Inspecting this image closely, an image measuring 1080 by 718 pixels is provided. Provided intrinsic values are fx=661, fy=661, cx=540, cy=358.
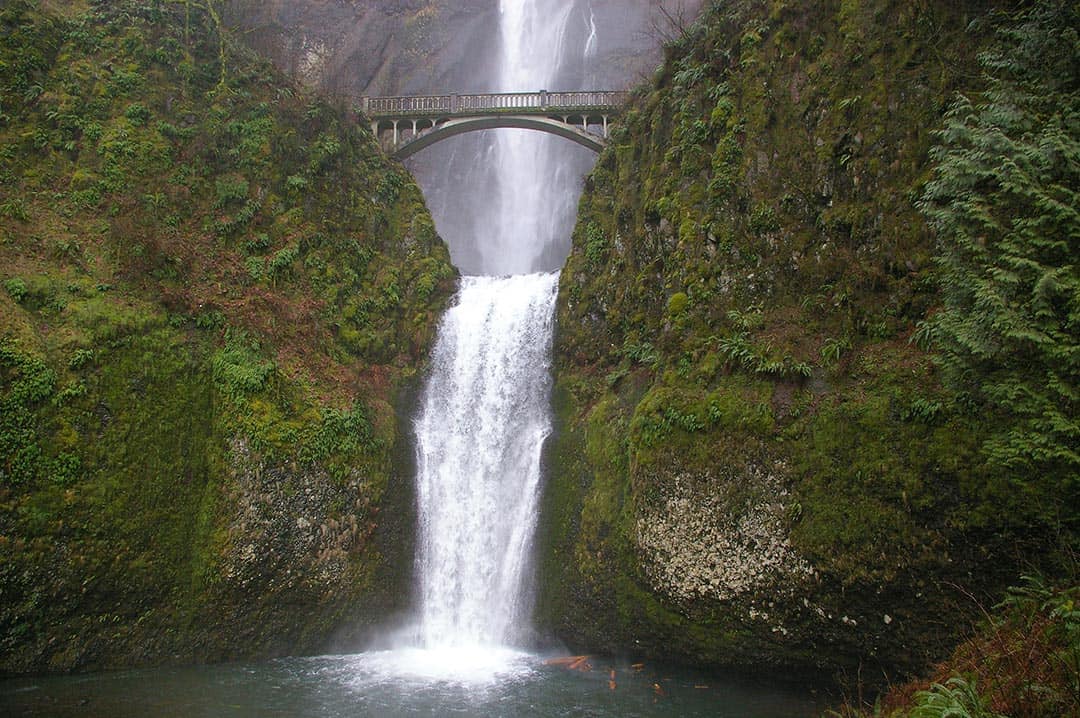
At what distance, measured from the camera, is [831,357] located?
12570mm

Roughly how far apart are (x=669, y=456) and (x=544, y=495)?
4135 millimetres

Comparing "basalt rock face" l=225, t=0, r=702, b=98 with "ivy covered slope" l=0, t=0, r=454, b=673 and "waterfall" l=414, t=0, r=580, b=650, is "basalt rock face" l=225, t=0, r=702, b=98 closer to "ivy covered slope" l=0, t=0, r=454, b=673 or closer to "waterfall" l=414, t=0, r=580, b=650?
"ivy covered slope" l=0, t=0, r=454, b=673

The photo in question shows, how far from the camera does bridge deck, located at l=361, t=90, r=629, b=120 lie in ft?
83.2

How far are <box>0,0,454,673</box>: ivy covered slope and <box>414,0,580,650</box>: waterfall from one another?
2.82ft

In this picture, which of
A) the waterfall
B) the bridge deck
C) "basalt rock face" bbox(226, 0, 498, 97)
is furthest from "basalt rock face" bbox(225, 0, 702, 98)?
the waterfall

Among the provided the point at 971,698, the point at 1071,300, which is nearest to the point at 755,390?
the point at 1071,300

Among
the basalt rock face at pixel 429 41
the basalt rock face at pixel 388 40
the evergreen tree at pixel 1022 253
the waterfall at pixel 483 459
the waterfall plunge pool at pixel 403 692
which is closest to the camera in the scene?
the evergreen tree at pixel 1022 253

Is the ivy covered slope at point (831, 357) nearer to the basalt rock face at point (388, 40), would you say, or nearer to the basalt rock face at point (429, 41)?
the basalt rock face at point (429, 41)

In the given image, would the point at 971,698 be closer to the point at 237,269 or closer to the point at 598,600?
the point at 598,600

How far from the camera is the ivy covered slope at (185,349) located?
1292 cm

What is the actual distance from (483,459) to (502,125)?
49.5 ft

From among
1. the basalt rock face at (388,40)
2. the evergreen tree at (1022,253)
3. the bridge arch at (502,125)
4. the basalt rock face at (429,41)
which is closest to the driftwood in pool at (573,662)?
the evergreen tree at (1022,253)

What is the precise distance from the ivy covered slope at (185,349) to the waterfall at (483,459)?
860mm

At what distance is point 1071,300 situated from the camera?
28.8ft
